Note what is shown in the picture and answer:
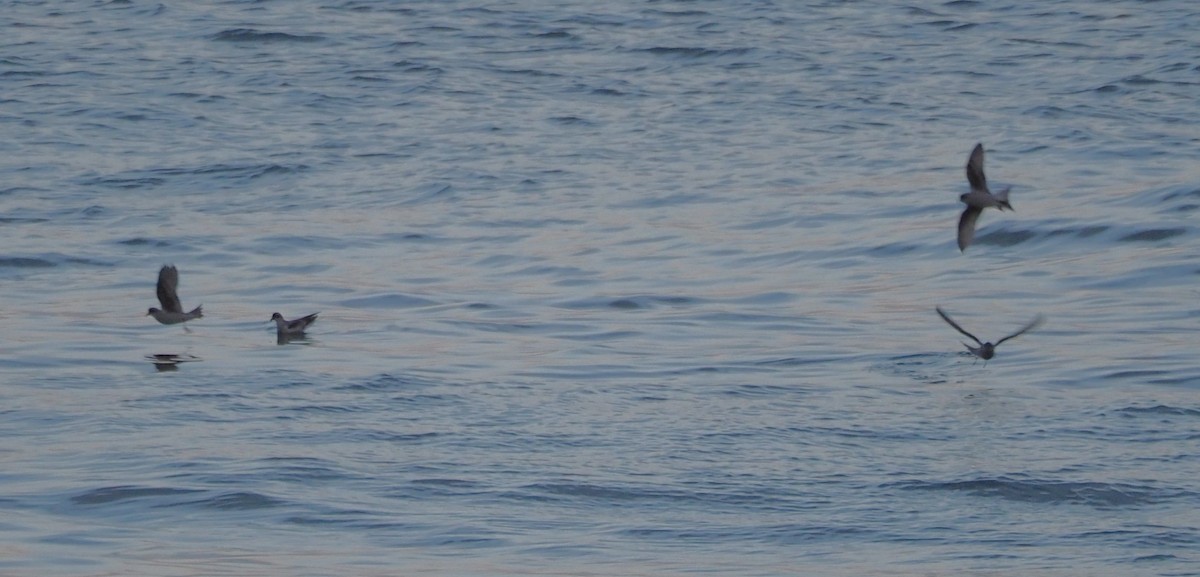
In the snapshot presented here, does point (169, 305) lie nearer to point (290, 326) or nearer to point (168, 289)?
point (168, 289)

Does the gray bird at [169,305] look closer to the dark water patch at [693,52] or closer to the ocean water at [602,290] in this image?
the ocean water at [602,290]

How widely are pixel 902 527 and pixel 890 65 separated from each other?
1409cm

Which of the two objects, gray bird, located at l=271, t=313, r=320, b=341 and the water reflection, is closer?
the water reflection

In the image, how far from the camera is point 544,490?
8.43 metres

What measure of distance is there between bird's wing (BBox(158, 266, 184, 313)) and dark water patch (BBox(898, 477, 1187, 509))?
5.31m

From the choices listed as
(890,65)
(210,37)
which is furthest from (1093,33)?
(210,37)

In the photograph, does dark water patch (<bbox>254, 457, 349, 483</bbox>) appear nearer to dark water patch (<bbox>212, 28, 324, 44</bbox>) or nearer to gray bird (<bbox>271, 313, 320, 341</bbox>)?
gray bird (<bbox>271, 313, 320, 341</bbox>)

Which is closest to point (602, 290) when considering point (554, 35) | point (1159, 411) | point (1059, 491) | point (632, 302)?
point (632, 302)

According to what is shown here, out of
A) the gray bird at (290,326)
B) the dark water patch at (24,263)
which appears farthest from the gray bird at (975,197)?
the dark water patch at (24,263)

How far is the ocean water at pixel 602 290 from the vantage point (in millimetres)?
8023

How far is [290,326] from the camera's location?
1188 cm

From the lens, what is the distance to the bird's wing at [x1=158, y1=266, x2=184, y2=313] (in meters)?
11.9

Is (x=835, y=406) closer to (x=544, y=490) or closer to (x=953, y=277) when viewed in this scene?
(x=544, y=490)

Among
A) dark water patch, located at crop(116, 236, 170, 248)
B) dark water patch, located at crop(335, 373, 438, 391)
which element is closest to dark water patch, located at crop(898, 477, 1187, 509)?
dark water patch, located at crop(335, 373, 438, 391)
